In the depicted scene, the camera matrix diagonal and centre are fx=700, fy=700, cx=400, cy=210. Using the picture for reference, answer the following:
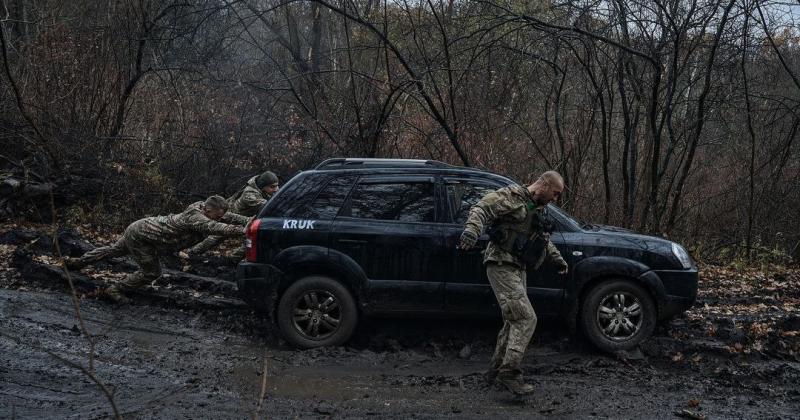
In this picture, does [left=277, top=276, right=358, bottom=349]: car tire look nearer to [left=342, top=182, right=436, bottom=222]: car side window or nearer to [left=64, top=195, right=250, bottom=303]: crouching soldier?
[left=342, top=182, right=436, bottom=222]: car side window

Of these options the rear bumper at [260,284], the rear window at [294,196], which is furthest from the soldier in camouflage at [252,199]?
the rear bumper at [260,284]

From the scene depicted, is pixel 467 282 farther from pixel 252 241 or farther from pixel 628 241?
pixel 252 241

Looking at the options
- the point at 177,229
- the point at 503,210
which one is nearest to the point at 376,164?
the point at 503,210

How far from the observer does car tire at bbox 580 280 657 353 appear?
21.2 ft

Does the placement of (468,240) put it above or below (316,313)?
above

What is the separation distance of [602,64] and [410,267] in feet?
26.0

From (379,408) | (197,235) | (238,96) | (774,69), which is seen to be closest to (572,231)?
(379,408)

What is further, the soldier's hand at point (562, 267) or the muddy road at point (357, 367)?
the soldier's hand at point (562, 267)

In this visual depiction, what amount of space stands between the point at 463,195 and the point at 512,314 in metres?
1.44

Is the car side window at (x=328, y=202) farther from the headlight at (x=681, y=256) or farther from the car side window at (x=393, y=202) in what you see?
the headlight at (x=681, y=256)

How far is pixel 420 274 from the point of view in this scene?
6.52 meters

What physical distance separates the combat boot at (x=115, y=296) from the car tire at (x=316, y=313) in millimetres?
2328

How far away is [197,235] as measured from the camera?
7902mm

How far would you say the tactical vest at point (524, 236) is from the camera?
225 inches
